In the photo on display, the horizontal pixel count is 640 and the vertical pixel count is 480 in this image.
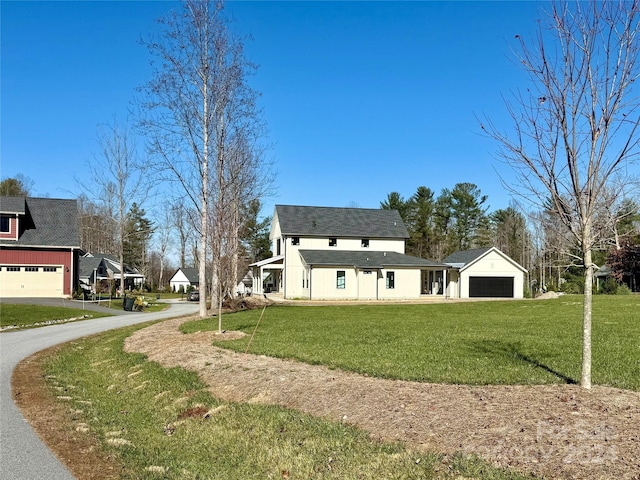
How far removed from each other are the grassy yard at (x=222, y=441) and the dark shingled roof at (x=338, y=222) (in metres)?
33.3

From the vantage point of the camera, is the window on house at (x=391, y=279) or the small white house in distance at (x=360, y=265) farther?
the window on house at (x=391, y=279)

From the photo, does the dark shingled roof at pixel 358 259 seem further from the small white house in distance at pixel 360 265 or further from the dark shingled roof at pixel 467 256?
the dark shingled roof at pixel 467 256

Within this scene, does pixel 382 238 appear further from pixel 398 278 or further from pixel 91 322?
pixel 91 322

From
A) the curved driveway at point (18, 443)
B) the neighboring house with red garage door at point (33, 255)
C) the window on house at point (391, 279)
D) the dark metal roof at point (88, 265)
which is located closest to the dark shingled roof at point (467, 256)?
the window on house at point (391, 279)

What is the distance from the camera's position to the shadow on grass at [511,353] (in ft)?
27.0

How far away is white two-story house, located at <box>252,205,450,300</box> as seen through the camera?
Result: 3919cm

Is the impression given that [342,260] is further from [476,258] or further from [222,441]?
[222,441]

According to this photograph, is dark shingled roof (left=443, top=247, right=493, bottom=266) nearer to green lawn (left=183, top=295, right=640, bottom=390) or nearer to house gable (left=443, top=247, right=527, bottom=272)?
house gable (left=443, top=247, right=527, bottom=272)

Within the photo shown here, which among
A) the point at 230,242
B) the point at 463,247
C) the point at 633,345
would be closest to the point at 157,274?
the point at 463,247

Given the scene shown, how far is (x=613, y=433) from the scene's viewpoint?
5.36 meters

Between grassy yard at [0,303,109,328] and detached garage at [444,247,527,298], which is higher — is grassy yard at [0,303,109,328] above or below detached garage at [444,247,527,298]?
below

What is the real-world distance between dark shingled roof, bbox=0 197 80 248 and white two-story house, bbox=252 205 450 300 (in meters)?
14.2

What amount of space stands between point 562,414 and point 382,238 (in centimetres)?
3871

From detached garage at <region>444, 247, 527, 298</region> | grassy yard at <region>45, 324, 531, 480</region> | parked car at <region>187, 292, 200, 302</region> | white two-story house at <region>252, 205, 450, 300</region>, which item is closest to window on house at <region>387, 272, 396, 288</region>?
white two-story house at <region>252, 205, 450, 300</region>
